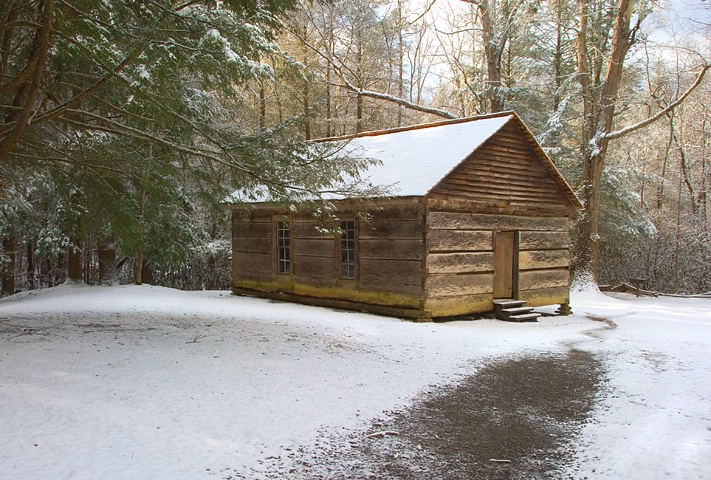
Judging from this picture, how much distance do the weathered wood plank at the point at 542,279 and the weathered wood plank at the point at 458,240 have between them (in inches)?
64.6

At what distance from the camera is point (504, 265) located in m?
14.7

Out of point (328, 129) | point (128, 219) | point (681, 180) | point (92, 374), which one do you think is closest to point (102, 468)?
point (92, 374)

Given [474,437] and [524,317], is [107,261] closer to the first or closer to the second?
[524,317]

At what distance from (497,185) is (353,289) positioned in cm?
442

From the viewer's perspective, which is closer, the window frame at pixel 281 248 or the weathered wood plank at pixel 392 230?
the weathered wood plank at pixel 392 230

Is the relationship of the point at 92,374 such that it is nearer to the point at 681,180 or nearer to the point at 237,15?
the point at 237,15

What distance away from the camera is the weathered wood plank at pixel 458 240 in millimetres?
12789

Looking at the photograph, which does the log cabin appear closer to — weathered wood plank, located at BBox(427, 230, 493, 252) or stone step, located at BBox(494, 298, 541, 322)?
weathered wood plank, located at BBox(427, 230, 493, 252)

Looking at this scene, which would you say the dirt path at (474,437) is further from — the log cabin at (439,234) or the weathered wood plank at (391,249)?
the log cabin at (439,234)

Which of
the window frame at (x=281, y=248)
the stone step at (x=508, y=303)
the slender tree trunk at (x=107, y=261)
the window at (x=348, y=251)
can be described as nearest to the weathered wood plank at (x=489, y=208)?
the stone step at (x=508, y=303)

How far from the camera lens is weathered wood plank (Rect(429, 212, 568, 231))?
42.5ft

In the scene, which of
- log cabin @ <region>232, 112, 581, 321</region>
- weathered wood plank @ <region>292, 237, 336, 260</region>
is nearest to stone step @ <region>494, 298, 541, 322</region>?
log cabin @ <region>232, 112, 581, 321</region>

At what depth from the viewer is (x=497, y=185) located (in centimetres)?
1414

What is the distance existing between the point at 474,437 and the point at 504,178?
376 inches
